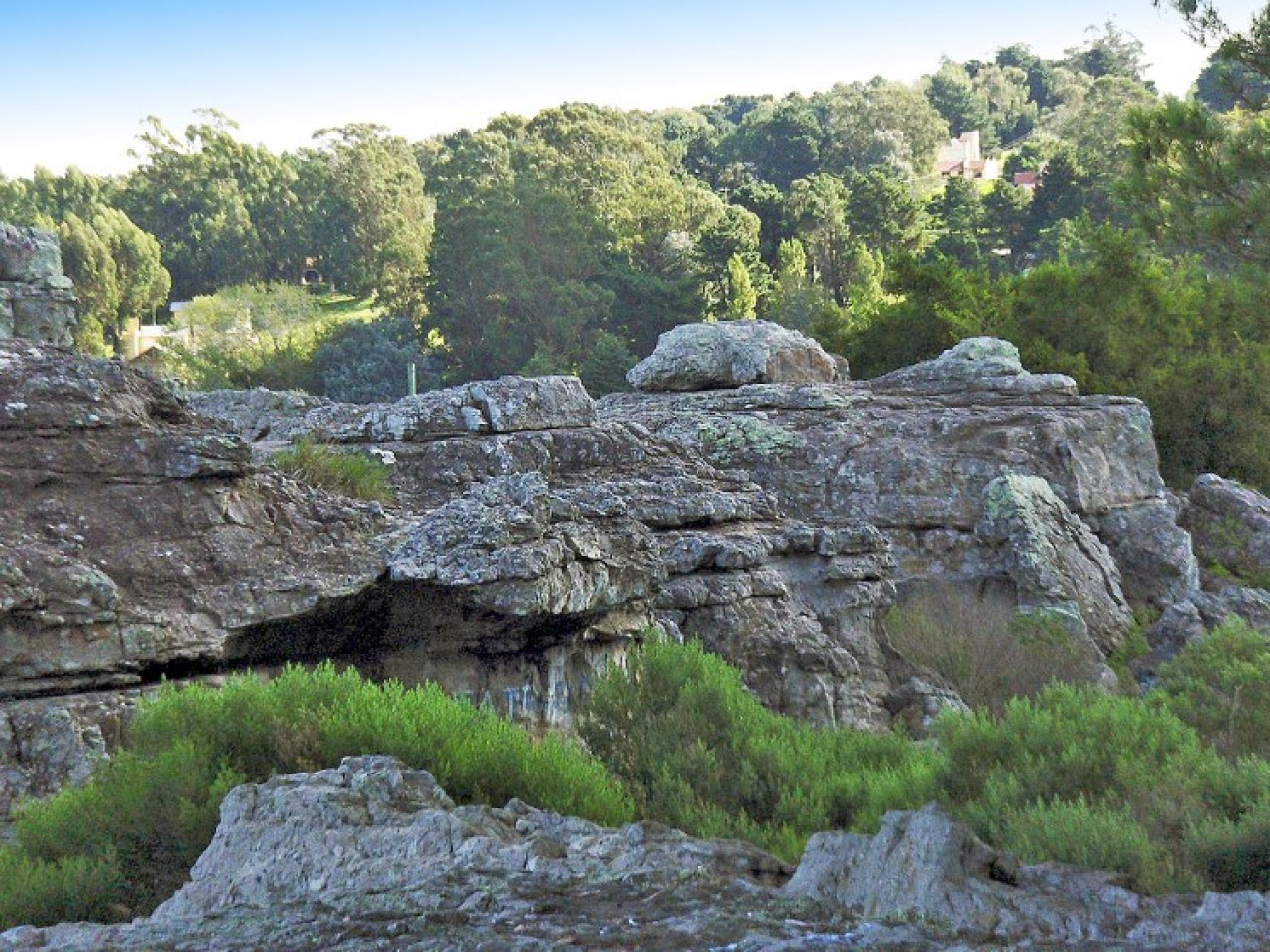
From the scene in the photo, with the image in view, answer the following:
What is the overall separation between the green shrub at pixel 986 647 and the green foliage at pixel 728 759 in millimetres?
5731

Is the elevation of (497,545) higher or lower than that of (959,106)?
lower

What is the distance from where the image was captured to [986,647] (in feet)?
47.1

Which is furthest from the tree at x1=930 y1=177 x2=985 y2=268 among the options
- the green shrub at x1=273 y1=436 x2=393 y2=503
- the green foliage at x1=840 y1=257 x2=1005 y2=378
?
the green shrub at x1=273 y1=436 x2=393 y2=503

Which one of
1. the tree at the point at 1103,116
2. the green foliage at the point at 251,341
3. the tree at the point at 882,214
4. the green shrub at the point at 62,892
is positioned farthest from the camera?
the tree at the point at 1103,116

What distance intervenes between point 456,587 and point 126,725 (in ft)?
6.25

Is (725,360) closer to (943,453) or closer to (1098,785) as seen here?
(943,453)

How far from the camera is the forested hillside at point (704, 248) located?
24.7m

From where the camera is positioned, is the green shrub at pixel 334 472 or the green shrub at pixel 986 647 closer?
the green shrub at pixel 334 472

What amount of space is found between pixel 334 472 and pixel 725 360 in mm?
10272

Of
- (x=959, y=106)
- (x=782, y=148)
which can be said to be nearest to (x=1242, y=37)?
(x=782, y=148)

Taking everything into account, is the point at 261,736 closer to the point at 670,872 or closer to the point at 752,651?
the point at 670,872

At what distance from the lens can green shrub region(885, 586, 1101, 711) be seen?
1352 centimetres

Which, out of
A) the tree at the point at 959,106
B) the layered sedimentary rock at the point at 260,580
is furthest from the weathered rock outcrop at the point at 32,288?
the tree at the point at 959,106

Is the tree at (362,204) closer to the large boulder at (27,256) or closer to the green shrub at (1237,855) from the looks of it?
the large boulder at (27,256)
